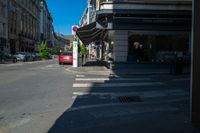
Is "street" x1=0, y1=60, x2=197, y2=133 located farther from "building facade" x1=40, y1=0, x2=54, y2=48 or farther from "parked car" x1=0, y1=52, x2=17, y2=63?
"building facade" x1=40, y1=0, x2=54, y2=48

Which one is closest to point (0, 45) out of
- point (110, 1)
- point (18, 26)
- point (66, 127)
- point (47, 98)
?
point (18, 26)

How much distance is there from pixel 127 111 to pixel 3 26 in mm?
55725

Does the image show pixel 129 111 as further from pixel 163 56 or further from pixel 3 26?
pixel 3 26

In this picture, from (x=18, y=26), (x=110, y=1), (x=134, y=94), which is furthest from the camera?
(x=18, y=26)

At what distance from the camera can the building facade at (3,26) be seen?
57953 millimetres

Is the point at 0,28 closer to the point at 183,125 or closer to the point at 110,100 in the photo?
the point at 110,100

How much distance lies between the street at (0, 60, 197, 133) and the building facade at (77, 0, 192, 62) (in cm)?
965

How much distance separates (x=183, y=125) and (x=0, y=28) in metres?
55.1

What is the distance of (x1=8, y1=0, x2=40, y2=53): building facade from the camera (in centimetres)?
6738

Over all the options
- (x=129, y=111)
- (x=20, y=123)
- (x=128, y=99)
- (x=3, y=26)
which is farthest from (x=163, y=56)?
(x=3, y=26)

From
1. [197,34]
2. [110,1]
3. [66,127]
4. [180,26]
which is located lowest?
[66,127]

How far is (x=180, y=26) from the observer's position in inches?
912

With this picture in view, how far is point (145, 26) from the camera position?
74.8ft

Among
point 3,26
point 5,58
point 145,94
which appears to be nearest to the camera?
point 145,94
